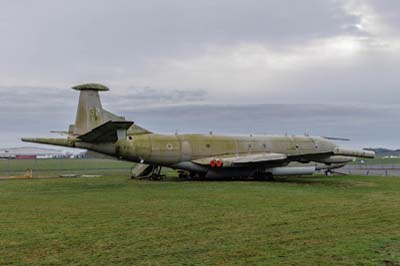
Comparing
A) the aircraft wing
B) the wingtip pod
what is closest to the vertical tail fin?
the aircraft wing

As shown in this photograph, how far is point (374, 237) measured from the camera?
356 inches

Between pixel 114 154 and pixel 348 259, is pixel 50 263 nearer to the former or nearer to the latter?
pixel 348 259

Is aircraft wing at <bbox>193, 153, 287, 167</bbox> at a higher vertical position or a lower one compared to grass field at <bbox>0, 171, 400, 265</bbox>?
higher

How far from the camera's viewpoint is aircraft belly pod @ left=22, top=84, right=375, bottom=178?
2419 cm

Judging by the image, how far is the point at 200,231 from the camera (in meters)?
9.72

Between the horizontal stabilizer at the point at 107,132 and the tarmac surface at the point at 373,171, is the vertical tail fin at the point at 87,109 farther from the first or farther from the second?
the tarmac surface at the point at 373,171

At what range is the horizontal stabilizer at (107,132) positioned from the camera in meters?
22.0

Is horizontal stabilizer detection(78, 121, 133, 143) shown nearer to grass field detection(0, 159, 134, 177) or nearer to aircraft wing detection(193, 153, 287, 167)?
aircraft wing detection(193, 153, 287, 167)

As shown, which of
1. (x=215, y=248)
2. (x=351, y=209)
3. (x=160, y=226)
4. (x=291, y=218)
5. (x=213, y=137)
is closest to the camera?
(x=215, y=248)

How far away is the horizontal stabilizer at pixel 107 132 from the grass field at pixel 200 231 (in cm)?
620

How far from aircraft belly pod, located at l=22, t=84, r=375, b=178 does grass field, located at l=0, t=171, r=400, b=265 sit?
8.00 m

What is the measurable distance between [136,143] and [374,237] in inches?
695

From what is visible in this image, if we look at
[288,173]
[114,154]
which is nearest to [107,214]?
[114,154]

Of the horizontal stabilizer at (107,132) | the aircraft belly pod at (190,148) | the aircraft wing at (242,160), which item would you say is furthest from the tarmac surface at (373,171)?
the horizontal stabilizer at (107,132)
